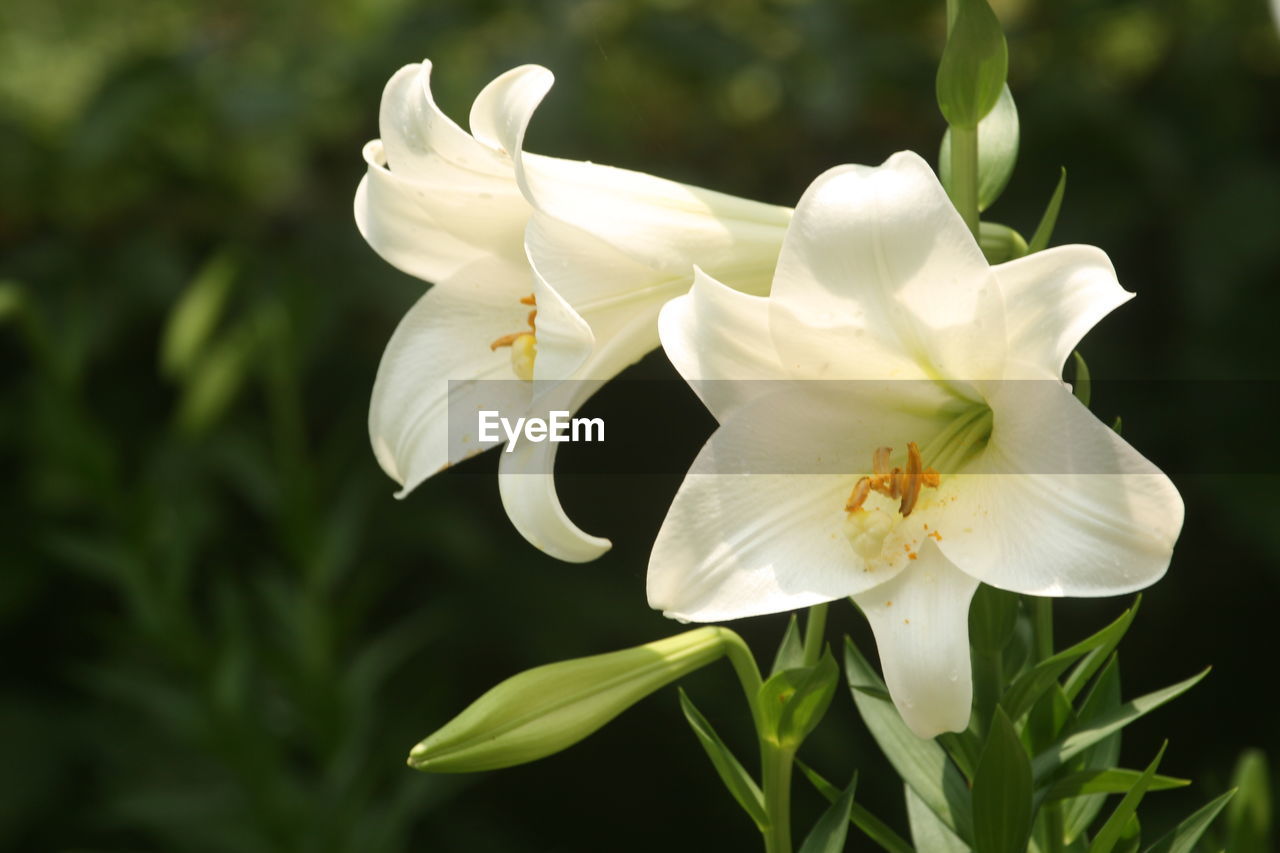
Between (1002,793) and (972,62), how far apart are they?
281 millimetres

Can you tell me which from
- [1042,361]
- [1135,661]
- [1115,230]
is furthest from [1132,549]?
[1135,661]

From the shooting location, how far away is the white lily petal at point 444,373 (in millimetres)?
589

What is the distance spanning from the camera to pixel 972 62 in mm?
502

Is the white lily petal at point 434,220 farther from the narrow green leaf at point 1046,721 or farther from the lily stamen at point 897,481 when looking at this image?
the narrow green leaf at point 1046,721

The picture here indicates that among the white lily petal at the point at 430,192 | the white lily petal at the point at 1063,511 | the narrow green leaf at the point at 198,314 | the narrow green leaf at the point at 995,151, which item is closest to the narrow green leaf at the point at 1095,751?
the white lily petal at the point at 1063,511

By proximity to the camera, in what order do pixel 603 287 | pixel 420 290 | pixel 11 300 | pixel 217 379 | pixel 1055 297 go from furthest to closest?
pixel 420 290 < pixel 217 379 < pixel 11 300 < pixel 603 287 < pixel 1055 297

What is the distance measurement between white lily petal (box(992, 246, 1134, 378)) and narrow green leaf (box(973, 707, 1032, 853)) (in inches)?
5.3

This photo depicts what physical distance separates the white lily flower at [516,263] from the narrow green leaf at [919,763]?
162 mm

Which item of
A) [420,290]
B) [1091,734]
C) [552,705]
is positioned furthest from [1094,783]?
[420,290]

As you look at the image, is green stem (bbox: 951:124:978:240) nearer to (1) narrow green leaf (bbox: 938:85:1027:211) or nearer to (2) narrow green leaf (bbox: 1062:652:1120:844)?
(1) narrow green leaf (bbox: 938:85:1027:211)

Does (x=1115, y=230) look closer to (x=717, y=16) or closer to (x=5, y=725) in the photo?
(x=717, y=16)

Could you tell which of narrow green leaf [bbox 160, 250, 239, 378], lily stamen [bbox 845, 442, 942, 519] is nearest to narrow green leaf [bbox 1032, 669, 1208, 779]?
lily stamen [bbox 845, 442, 942, 519]

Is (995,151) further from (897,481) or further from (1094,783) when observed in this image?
(1094,783)

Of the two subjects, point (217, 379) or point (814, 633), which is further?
point (217, 379)
